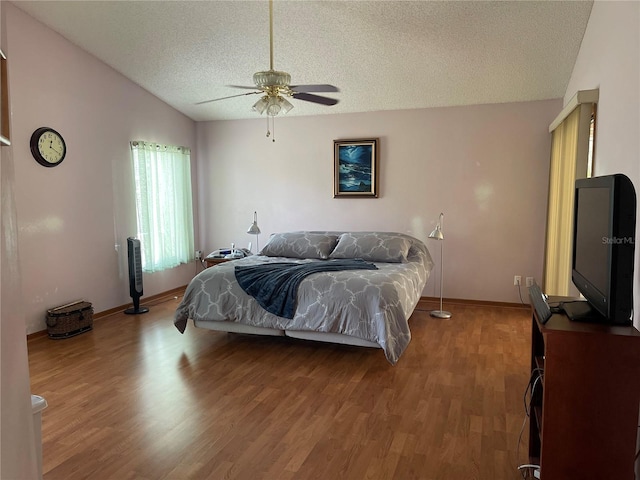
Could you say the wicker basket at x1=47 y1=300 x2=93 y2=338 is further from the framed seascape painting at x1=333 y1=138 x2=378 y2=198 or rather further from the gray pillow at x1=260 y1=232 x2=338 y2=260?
the framed seascape painting at x1=333 y1=138 x2=378 y2=198

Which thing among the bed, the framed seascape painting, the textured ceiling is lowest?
the bed

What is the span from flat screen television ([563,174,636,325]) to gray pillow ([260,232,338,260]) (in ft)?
10.7

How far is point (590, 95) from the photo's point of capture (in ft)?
10.4

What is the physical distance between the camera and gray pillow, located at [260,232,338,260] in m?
5.01

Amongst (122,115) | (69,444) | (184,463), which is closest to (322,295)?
(184,463)

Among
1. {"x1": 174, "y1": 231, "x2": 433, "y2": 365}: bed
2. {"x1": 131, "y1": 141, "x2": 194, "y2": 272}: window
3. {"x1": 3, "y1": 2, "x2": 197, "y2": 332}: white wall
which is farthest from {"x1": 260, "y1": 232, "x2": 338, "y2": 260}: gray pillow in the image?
{"x1": 3, "y1": 2, "x2": 197, "y2": 332}: white wall

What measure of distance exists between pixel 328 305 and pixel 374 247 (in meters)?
1.49

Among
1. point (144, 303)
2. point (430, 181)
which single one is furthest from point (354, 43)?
point (144, 303)

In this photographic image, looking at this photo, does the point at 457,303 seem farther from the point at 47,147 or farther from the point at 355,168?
the point at 47,147

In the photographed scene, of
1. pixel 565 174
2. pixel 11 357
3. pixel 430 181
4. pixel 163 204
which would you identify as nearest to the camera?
pixel 11 357

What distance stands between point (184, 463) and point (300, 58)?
355cm

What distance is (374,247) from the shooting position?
486cm

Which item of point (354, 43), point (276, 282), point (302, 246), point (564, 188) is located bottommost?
point (276, 282)

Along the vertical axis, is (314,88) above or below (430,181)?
above
